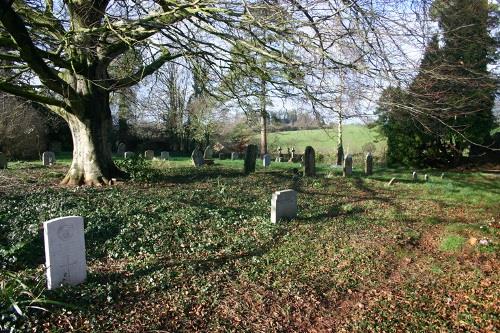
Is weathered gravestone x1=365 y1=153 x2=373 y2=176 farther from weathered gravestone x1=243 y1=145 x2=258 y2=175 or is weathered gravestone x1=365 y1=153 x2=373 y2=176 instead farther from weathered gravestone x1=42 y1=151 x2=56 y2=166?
weathered gravestone x1=42 y1=151 x2=56 y2=166

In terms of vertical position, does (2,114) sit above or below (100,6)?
below

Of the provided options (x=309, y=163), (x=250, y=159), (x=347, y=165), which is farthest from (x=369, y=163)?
(x=250, y=159)

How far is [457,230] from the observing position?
8.02 metres

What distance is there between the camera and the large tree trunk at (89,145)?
11.1 metres

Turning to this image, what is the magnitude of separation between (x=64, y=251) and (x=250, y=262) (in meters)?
2.77

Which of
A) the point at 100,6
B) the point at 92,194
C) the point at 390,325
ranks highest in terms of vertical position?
the point at 100,6

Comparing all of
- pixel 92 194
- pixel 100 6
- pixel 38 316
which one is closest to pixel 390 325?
pixel 38 316

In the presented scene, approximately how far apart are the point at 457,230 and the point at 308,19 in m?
5.25

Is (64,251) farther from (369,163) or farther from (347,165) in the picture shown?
(369,163)

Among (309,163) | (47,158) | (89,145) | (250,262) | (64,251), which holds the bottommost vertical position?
(250,262)

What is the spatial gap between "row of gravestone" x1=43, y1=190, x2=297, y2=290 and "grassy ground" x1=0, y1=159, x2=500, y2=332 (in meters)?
0.20

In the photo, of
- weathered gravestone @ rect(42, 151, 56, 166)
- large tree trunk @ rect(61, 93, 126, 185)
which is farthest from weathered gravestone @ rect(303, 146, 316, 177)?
weathered gravestone @ rect(42, 151, 56, 166)

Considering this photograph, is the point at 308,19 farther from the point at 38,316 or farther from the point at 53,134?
the point at 53,134

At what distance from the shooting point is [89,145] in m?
11.2
